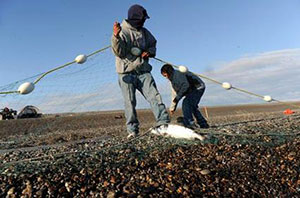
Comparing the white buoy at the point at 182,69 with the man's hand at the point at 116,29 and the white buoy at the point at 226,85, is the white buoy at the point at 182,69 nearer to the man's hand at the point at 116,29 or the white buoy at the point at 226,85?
the white buoy at the point at 226,85

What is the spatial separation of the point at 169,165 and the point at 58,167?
1.21 m

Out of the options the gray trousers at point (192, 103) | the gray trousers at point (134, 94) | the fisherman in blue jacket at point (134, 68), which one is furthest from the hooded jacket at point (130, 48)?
the gray trousers at point (192, 103)

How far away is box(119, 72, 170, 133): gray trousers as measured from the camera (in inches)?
235

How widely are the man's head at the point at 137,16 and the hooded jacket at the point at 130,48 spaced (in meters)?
0.08

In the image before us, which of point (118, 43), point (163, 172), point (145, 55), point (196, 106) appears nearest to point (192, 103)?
point (196, 106)

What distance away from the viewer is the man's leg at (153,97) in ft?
19.3

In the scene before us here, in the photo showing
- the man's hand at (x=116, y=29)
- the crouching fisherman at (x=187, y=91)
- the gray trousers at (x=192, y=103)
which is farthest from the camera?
the gray trousers at (x=192, y=103)

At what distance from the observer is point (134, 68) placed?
609 centimetres

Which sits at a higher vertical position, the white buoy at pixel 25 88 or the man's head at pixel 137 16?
the man's head at pixel 137 16

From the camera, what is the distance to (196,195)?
9.68 ft

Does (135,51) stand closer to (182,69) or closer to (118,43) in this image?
(118,43)

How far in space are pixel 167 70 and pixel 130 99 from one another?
1951 millimetres

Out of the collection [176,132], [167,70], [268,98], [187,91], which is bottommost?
[176,132]

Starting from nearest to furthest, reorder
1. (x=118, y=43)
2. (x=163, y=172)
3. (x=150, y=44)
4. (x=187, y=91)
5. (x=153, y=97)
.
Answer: (x=163, y=172) < (x=118, y=43) < (x=153, y=97) < (x=150, y=44) < (x=187, y=91)
